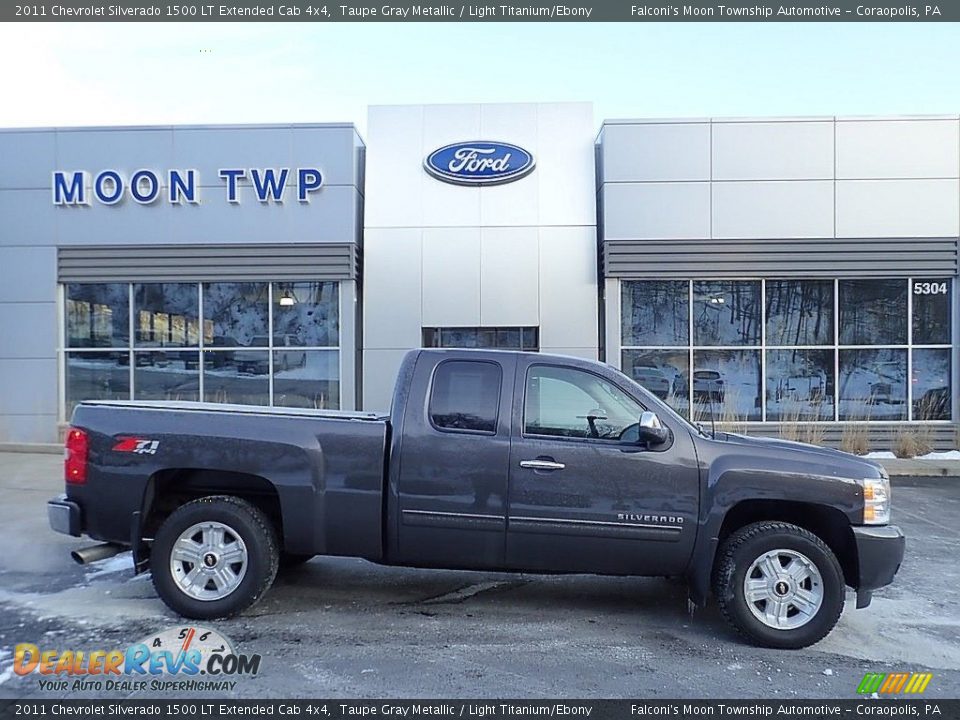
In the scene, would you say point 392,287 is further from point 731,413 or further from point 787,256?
point 787,256

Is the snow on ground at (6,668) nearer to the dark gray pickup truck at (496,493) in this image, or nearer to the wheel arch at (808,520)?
Answer: the dark gray pickup truck at (496,493)

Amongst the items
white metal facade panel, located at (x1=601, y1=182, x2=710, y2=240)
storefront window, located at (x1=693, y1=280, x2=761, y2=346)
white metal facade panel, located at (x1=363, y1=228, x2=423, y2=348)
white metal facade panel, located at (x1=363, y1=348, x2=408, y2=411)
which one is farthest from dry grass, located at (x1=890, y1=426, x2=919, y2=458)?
white metal facade panel, located at (x1=363, y1=348, x2=408, y2=411)

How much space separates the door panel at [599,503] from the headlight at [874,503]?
1079 millimetres

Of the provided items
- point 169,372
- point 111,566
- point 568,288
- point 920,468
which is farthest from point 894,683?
point 169,372

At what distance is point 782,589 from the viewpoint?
187 inches

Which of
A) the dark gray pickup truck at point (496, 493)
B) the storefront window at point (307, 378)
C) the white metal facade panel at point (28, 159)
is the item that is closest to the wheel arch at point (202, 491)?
the dark gray pickup truck at point (496, 493)

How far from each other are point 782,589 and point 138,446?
4.42 metres

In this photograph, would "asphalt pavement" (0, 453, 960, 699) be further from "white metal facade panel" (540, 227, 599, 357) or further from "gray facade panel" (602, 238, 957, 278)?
"gray facade panel" (602, 238, 957, 278)

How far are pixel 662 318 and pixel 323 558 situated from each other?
30.9ft

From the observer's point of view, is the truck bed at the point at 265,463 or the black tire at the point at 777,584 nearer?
the black tire at the point at 777,584

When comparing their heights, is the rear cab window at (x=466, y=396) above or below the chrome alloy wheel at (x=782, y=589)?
above

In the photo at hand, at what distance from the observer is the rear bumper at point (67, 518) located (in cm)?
514

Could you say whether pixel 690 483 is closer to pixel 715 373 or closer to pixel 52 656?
pixel 52 656
